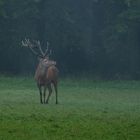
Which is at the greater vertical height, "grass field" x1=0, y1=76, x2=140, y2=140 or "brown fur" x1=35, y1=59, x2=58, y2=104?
"brown fur" x1=35, y1=59, x2=58, y2=104

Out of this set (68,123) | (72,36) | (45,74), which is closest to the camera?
(68,123)

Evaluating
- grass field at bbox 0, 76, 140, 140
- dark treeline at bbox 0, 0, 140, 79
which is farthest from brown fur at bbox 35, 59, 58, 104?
dark treeline at bbox 0, 0, 140, 79

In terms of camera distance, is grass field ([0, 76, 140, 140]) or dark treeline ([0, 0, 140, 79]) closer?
grass field ([0, 76, 140, 140])

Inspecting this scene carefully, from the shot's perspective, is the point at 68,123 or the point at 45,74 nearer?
the point at 68,123

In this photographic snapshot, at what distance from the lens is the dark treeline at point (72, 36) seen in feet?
117

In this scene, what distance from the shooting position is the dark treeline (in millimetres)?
35531

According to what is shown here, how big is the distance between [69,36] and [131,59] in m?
3.66

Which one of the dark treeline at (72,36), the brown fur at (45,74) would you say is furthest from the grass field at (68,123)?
the dark treeline at (72,36)

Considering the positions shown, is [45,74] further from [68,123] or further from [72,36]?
[72,36]

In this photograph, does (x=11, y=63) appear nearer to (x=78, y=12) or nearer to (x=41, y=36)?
(x=41, y=36)

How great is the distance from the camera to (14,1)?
117 ft

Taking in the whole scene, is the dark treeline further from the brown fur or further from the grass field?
the grass field

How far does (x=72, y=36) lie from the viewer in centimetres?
3628

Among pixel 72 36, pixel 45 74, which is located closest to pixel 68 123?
pixel 45 74
